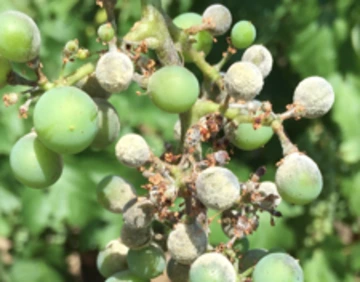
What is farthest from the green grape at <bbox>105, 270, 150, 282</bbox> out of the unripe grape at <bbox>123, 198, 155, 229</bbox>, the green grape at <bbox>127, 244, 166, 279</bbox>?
the unripe grape at <bbox>123, 198, 155, 229</bbox>

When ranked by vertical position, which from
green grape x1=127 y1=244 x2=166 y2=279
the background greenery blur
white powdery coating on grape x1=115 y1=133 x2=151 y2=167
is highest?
white powdery coating on grape x1=115 y1=133 x2=151 y2=167

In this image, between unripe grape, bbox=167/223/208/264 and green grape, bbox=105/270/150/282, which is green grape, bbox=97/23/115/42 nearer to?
unripe grape, bbox=167/223/208/264

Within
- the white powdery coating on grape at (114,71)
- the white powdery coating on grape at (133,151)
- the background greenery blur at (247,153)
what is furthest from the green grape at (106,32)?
the background greenery blur at (247,153)

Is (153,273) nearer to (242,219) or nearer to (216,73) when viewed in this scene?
(242,219)

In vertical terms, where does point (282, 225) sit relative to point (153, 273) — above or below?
below

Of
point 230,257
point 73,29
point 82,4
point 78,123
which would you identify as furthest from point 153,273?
point 82,4
